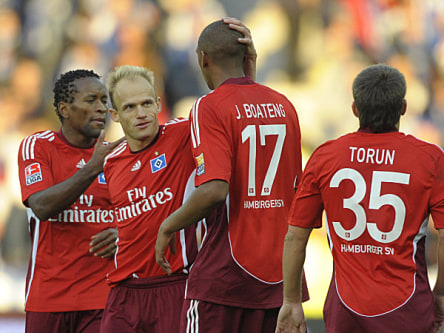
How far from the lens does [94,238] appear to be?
4418 millimetres

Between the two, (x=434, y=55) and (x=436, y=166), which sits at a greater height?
(x=434, y=55)

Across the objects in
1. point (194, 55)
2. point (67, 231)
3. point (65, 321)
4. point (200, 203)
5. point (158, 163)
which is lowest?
point (65, 321)

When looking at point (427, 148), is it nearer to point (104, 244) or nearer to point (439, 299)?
point (439, 299)

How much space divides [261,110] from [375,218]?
80 centimetres

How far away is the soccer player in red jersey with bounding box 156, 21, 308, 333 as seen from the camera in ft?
11.4

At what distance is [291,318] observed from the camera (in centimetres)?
328

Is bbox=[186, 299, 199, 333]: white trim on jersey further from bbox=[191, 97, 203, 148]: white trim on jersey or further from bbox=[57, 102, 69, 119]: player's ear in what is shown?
bbox=[57, 102, 69, 119]: player's ear

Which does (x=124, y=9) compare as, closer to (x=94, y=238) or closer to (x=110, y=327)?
(x=94, y=238)

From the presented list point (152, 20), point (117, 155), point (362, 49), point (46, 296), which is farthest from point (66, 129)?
point (362, 49)

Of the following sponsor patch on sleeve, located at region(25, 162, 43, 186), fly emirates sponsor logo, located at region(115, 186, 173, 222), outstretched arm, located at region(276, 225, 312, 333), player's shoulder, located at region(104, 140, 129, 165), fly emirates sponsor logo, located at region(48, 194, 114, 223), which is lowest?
outstretched arm, located at region(276, 225, 312, 333)

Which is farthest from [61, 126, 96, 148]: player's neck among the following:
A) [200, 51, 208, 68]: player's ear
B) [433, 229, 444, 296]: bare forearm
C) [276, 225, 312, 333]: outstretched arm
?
[433, 229, 444, 296]: bare forearm

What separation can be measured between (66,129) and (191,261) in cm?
141

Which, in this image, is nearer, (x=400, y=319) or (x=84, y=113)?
(x=400, y=319)

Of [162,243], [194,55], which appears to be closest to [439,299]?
[162,243]
